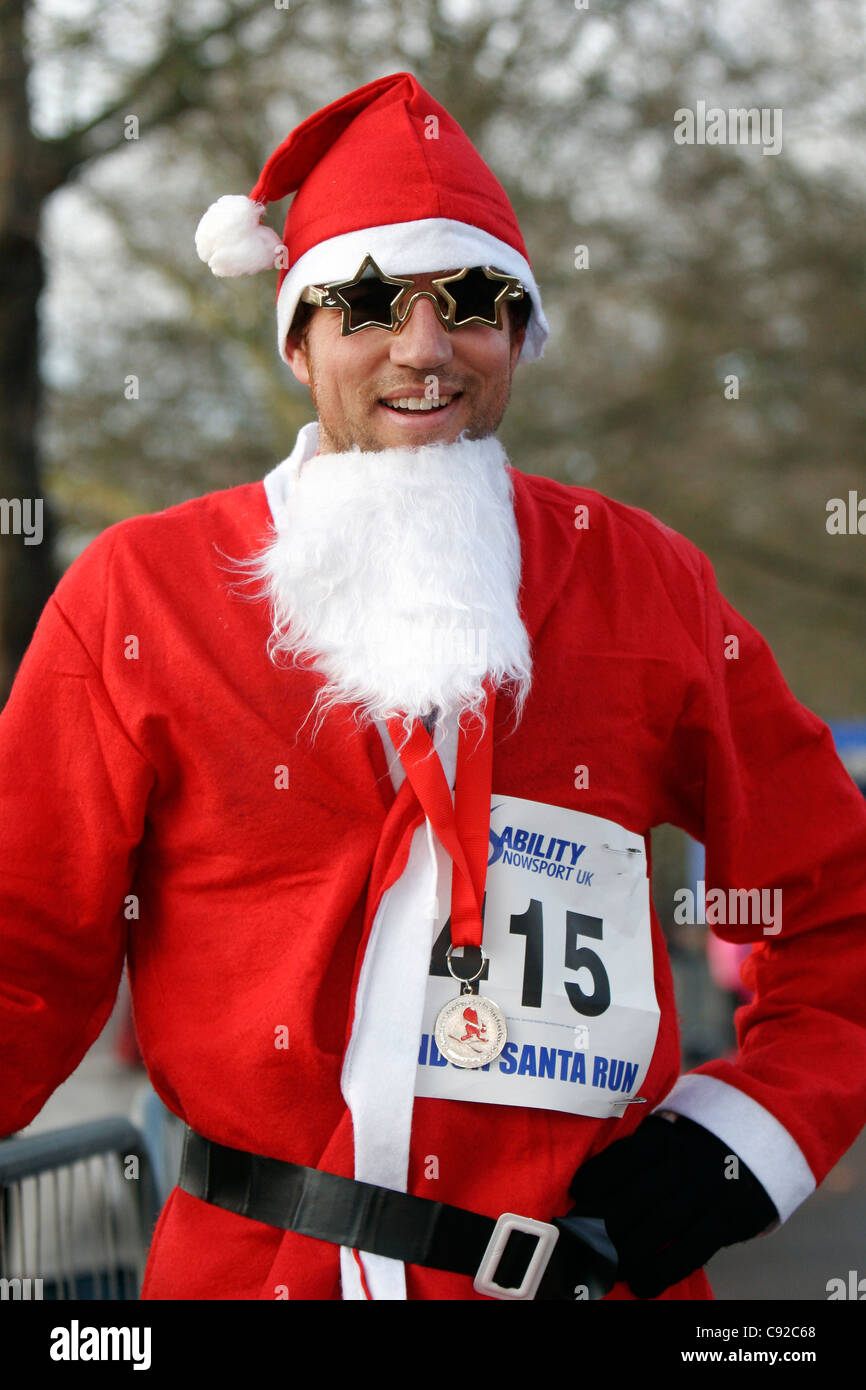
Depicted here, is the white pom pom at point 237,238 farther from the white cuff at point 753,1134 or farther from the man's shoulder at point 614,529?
the white cuff at point 753,1134

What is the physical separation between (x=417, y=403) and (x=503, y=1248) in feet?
4.18

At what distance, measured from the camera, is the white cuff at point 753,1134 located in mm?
2455

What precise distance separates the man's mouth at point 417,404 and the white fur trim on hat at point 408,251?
20 centimetres

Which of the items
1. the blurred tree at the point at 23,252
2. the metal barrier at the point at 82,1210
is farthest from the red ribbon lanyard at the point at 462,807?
the blurred tree at the point at 23,252

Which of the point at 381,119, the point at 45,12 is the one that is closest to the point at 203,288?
the point at 45,12

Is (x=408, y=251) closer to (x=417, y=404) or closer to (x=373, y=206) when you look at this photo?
(x=373, y=206)

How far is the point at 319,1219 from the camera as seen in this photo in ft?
7.27

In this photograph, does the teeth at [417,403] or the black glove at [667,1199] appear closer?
the black glove at [667,1199]

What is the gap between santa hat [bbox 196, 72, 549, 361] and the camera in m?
2.50

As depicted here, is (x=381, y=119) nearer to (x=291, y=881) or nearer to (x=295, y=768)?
(x=295, y=768)

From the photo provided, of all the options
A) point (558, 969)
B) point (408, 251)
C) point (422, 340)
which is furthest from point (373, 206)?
point (558, 969)

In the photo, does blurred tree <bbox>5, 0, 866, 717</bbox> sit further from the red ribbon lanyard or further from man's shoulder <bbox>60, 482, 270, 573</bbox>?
the red ribbon lanyard

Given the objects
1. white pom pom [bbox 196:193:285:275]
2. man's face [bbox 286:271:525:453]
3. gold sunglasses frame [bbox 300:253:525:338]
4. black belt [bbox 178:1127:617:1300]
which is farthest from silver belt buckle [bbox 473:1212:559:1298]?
white pom pom [bbox 196:193:285:275]
